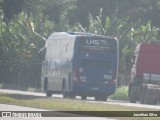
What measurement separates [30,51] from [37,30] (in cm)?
188

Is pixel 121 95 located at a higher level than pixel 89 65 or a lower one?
lower

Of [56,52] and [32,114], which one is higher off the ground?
[56,52]

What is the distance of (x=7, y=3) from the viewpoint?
271 ft

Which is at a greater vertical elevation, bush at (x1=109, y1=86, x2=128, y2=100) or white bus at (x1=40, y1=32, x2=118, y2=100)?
white bus at (x1=40, y1=32, x2=118, y2=100)

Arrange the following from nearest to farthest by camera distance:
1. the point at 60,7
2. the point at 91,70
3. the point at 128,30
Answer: the point at 91,70
the point at 128,30
the point at 60,7

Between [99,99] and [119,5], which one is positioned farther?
[119,5]

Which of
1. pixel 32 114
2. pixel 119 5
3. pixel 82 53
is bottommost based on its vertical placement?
pixel 32 114

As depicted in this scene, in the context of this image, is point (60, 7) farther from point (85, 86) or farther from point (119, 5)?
point (85, 86)

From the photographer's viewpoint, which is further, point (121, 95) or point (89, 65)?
point (121, 95)

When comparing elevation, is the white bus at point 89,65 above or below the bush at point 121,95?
above

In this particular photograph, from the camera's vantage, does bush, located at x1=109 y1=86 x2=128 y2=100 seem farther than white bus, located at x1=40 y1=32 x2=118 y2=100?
Yes

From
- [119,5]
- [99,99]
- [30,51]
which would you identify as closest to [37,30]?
[30,51]

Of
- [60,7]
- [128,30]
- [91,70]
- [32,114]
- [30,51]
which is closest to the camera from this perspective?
[32,114]

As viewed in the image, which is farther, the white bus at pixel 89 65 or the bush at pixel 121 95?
the bush at pixel 121 95
